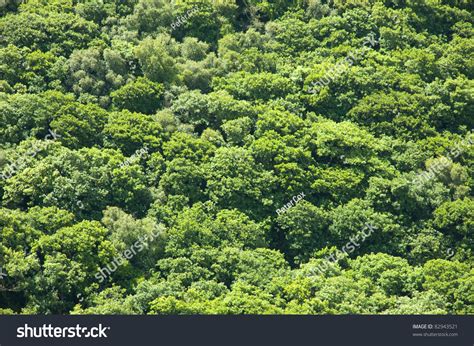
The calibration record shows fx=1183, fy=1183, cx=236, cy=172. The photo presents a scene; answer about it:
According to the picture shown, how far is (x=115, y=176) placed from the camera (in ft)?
427

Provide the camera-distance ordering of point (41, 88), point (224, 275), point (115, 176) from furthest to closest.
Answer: point (41, 88) < point (115, 176) < point (224, 275)

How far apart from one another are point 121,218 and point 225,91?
98.8 feet

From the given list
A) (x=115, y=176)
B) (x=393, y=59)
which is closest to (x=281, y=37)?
(x=393, y=59)

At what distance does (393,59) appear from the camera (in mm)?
157250

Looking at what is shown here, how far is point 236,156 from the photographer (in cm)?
13525

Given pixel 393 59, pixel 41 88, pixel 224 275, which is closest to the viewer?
pixel 224 275

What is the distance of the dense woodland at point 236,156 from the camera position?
119 meters

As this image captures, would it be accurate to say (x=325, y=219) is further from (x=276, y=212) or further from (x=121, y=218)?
(x=121, y=218)

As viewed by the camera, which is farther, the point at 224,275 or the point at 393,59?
the point at 393,59

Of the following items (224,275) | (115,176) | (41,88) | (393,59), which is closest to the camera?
(224,275)

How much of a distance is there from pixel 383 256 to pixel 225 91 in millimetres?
34090

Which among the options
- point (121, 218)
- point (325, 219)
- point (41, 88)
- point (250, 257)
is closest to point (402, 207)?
point (325, 219)

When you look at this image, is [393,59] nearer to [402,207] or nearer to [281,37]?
[281,37]

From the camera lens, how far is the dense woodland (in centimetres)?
11875
